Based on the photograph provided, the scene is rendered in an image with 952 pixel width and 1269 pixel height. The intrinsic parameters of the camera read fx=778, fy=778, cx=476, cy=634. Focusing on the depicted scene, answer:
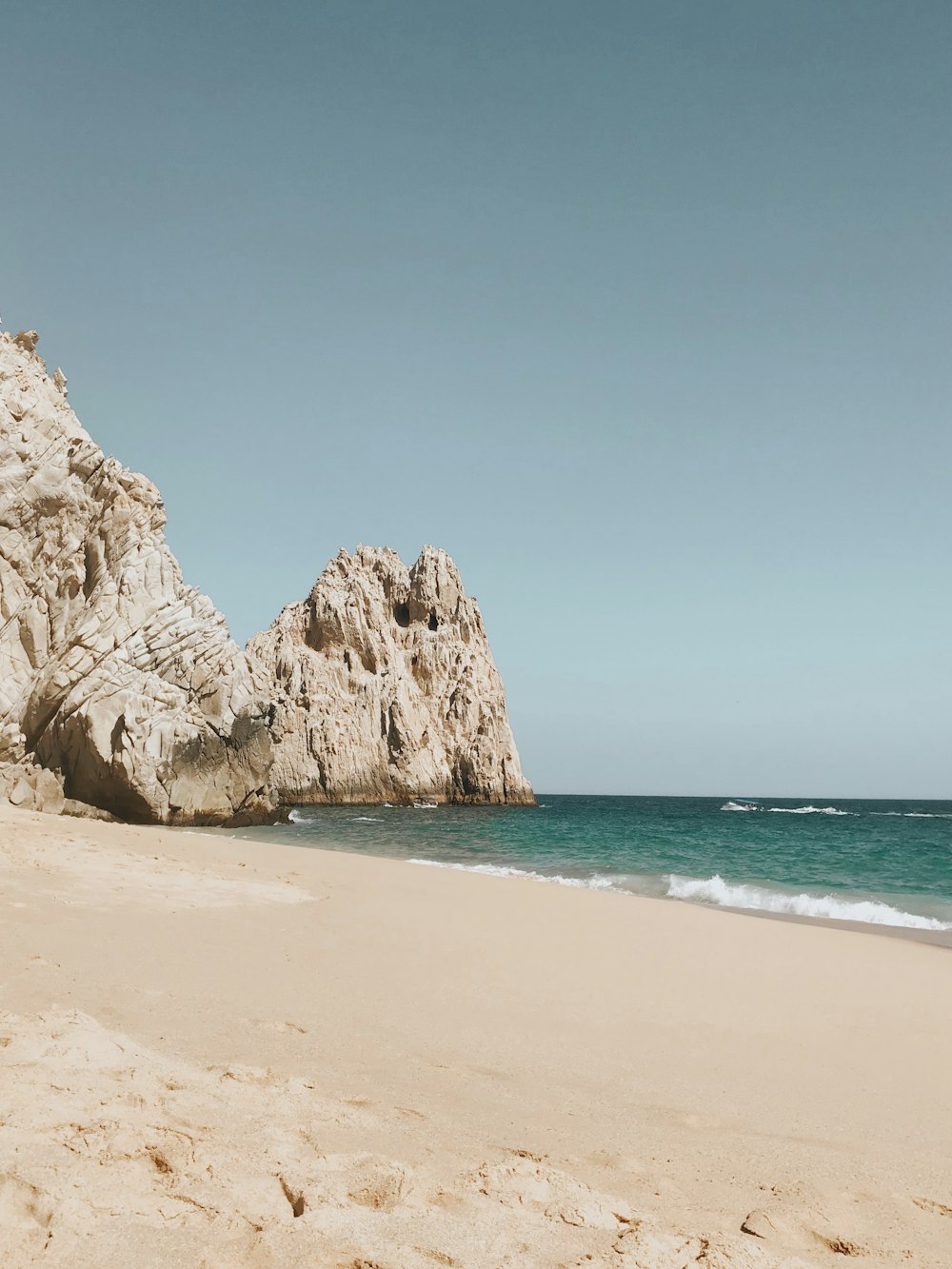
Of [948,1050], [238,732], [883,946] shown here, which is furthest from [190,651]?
[948,1050]

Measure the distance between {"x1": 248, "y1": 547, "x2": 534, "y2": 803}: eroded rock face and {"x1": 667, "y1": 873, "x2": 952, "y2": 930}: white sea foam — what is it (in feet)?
160

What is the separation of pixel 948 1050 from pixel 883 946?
187 inches

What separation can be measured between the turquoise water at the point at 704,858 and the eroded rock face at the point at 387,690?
16.8 m

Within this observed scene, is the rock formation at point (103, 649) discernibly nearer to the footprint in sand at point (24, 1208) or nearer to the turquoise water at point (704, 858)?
the turquoise water at point (704, 858)

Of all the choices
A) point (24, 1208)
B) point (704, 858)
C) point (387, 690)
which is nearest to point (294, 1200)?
point (24, 1208)

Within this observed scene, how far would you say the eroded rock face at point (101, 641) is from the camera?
2498 cm

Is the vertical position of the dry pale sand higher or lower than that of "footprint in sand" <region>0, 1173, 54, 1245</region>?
lower

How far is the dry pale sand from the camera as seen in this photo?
261 centimetres

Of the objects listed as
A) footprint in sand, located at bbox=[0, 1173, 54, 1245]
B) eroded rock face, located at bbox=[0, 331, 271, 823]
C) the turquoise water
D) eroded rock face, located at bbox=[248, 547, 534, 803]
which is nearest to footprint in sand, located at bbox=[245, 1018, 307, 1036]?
footprint in sand, located at bbox=[0, 1173, 54, 1245]

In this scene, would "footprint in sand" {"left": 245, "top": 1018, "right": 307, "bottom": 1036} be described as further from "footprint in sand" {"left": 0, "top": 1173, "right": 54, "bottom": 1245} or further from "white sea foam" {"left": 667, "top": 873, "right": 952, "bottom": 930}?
"white sea foam" {"left": 667, "top": 873, "right": 952, "bottom": 930}

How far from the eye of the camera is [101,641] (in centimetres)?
2589

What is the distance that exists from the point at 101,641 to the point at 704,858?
2220cm

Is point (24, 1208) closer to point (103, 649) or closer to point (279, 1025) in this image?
point (279, 1025)

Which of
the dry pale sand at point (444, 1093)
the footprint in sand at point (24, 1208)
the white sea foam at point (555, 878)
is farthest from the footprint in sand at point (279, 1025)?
the white sea foam at point (555, 878)
